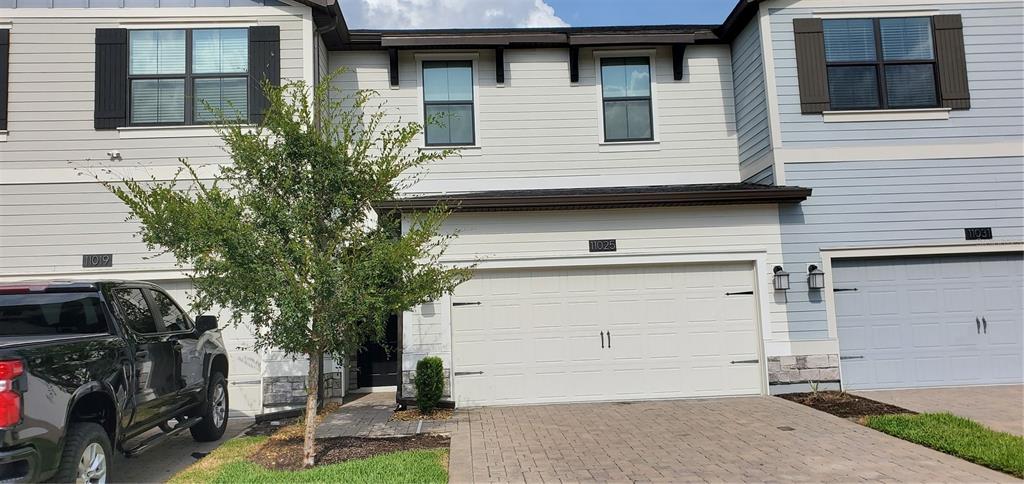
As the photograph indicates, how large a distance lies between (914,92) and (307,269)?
976cm

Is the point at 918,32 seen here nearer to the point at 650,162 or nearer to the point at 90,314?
the point at 650,162

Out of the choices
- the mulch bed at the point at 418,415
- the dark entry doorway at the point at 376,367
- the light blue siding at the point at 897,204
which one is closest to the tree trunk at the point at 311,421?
the mulch bed at the point at 418,415

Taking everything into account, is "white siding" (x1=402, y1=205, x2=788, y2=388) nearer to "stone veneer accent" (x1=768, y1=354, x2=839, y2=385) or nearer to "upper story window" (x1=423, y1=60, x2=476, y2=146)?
"stone veneer accent" (x1=768, y1=354, x2=839, y2=385)

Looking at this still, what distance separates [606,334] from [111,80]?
844 cm

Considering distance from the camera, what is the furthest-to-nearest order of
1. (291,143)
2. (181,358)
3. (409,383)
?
(409,383)
(181,358)
(291,143)

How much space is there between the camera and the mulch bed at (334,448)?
21.0ft

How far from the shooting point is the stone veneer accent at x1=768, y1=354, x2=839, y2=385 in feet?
31.2

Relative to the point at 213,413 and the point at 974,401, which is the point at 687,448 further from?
the point at 213,413

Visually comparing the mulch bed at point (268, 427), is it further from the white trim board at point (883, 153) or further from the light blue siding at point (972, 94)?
the light blue siding at point (972, 94)

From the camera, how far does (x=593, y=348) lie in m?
9.62

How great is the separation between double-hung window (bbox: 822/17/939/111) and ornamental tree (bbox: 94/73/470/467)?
24.5 feet

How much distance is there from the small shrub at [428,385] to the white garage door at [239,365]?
98.0 inches

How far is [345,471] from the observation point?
587 centimetres

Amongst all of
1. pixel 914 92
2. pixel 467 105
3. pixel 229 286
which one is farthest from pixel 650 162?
pixel 229 286
